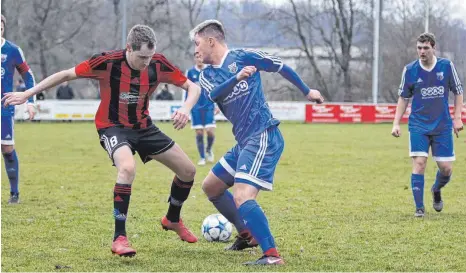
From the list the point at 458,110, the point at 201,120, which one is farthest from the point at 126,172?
the point at 201,120

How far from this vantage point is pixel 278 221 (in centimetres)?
846

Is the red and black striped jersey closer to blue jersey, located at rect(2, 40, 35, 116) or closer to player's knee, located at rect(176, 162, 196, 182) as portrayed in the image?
player's knee, located at rect(176, 162, 196, 182)

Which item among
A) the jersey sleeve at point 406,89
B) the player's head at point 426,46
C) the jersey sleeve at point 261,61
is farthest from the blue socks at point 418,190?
the jersey sleeve at point 261,61

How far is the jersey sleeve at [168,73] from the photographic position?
6.99 metres

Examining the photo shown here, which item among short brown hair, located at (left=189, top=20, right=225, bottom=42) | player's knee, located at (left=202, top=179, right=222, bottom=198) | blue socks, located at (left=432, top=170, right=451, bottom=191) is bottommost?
blue socks, located at (left=432, top=170, right=451, bottom=191)

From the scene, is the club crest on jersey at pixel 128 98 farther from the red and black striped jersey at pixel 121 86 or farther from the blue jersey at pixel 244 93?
the blue jersey at pixel 244 93

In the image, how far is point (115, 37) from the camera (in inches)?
1785

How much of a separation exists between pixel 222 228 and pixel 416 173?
2.98 metres

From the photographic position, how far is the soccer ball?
7254 mm

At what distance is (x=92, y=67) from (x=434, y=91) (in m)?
4.26

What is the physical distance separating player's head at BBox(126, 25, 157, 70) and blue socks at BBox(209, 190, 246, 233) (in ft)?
4.54

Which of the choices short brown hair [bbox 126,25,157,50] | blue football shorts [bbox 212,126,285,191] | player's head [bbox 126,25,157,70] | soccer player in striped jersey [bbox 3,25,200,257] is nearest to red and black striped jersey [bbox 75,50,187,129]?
soccer player in striped jersey [bbox 3,25,200,257]

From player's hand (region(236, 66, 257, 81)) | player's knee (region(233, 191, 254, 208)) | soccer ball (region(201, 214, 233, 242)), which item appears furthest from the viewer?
soccer ball (region(201, 214, 233, 242))

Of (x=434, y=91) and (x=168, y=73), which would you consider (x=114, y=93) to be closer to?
(x=168, y=73)
